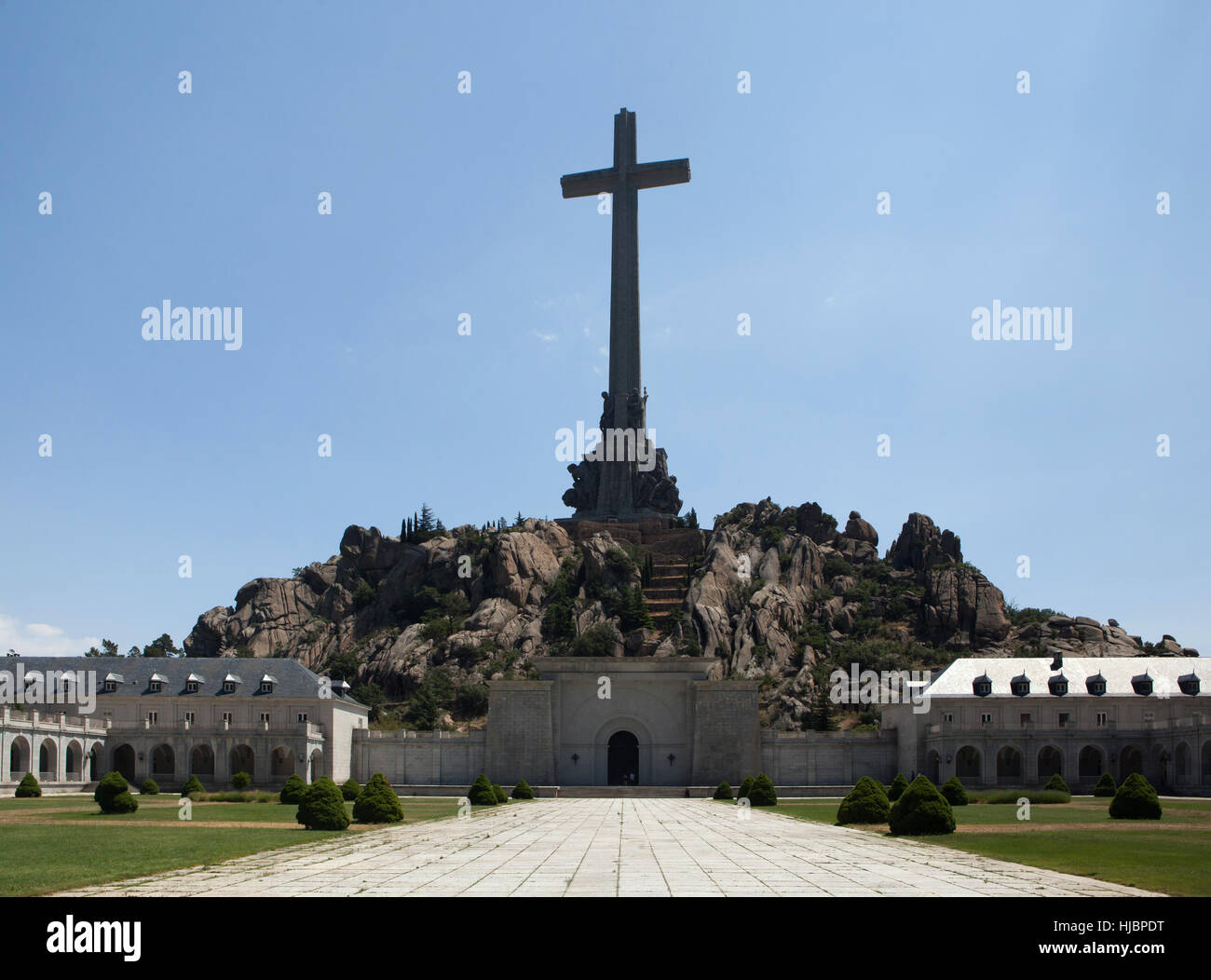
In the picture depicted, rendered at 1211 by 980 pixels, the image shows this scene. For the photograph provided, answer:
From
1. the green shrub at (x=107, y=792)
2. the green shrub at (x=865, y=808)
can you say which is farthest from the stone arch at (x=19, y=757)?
the green shrub at (x=865, y=808)

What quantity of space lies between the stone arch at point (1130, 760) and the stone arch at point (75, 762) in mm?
62296

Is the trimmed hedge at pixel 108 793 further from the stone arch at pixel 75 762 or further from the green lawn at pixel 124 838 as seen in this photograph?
the stone arch at pixel 75 762

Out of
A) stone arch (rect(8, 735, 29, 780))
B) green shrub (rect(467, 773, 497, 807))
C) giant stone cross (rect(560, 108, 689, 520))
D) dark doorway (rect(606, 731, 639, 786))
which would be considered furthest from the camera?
giant stone cross (rect(560, 108, 689, 520))

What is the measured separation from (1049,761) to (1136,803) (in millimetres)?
32490

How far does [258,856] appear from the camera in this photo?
23219mm

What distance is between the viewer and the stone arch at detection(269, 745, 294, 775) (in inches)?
2709

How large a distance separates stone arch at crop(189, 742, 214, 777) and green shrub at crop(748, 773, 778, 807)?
→ 118 ft

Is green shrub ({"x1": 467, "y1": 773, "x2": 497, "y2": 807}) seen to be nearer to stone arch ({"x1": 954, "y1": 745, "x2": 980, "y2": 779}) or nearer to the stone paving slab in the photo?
the stone paving slab

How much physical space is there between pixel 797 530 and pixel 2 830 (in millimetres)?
91160

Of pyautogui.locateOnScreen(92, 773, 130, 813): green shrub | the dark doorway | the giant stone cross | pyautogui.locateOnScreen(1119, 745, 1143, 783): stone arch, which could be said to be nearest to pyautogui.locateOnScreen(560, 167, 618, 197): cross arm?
the giant stone cross

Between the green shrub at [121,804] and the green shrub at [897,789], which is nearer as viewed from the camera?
the green shrub at [121,804]

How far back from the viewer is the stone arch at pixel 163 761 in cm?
7056

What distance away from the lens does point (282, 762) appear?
69375mm
